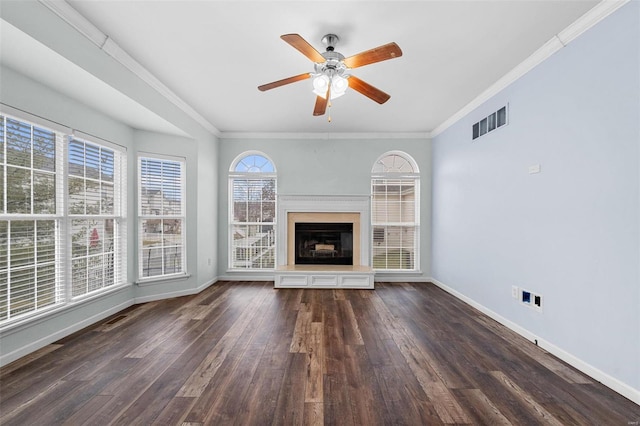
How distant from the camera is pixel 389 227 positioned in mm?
5082

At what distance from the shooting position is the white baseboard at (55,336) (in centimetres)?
221

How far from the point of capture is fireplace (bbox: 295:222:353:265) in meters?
5.02

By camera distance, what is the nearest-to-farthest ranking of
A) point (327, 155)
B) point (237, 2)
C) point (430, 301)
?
point (237, 2) → point (430, 301) → point (327, 155)

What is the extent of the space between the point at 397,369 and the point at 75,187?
3.74 metres

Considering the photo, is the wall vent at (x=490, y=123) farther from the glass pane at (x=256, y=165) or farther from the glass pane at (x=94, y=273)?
the glass pane at (x=94, y=273)

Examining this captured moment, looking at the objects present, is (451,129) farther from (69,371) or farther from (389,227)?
(69,371)

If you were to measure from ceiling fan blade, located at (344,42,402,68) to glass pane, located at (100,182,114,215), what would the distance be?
10.7 ft

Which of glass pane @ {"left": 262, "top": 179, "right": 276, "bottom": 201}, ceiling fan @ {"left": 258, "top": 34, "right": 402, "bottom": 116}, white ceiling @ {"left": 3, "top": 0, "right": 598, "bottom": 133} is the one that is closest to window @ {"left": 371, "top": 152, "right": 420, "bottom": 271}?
white ceiling @ {"left": 3, "top": 0, "right": 598, "bottom": 133}

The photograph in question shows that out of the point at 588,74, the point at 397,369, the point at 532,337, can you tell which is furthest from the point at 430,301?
the point at 588,74

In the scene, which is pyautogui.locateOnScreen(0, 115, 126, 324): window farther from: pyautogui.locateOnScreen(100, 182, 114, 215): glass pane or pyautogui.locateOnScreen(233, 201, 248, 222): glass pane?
pyautogui.locateOnScreen(233, 201, 248, 222): glass pane

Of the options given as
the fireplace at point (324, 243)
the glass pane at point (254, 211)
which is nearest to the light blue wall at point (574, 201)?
the fireplace at point (324, 243)

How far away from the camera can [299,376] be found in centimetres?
203

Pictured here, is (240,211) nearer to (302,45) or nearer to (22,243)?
(22,243)

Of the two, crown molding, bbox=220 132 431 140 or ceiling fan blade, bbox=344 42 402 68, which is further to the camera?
crown molding, bbox=220 132 431 140
